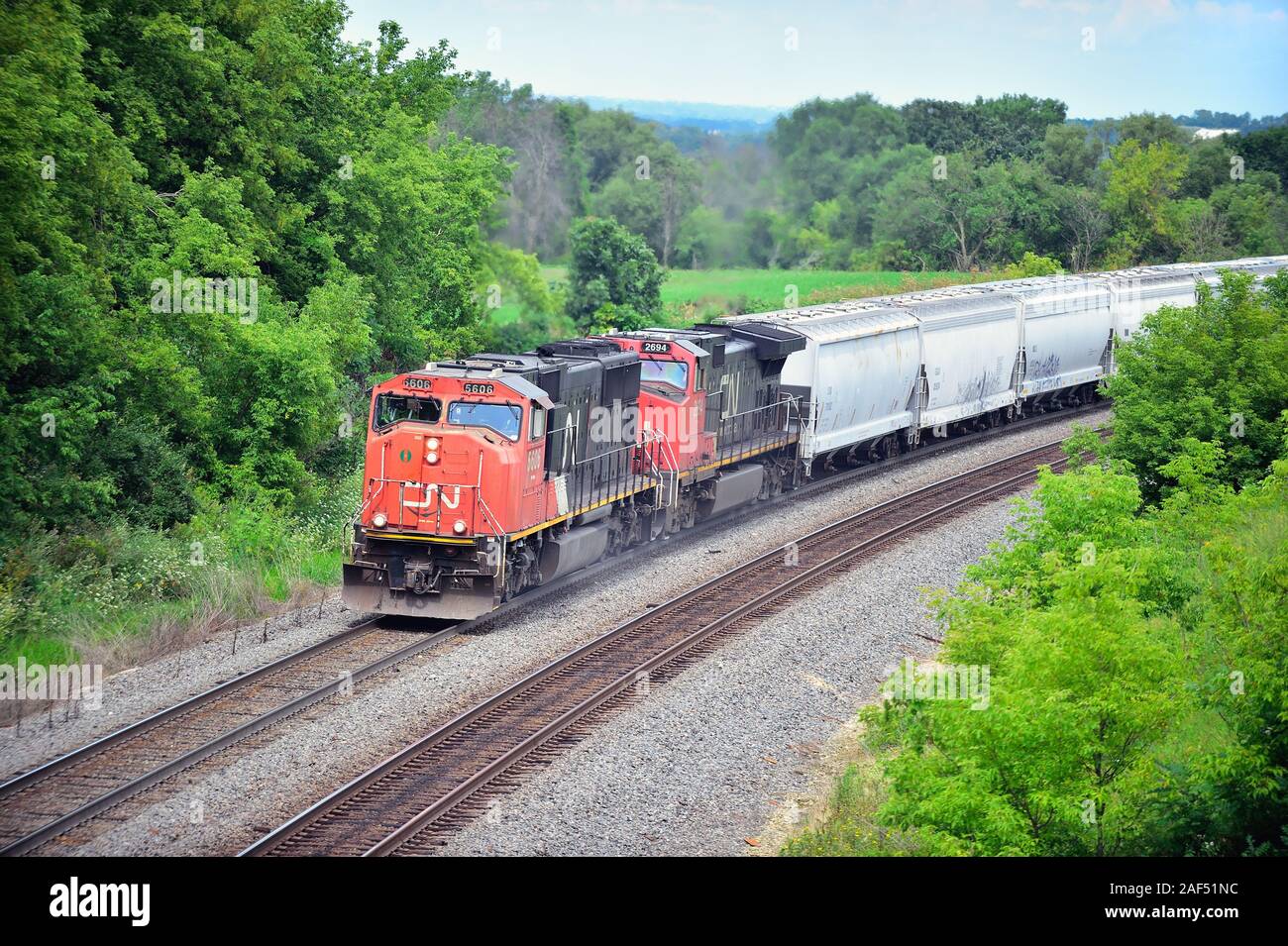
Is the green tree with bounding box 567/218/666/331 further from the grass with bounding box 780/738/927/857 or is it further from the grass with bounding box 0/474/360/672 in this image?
the grass with bounding box 780/738/927/857

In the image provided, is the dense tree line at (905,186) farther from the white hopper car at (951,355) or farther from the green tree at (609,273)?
the white hopper car at (951,355)

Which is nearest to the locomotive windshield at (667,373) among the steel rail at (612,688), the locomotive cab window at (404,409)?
the steel rail at (612,688)

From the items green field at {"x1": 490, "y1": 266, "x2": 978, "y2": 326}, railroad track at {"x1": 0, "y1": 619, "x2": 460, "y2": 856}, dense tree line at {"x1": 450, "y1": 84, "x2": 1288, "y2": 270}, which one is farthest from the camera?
dense tree line at {"x1": 450, "y1": 84, "x2": 1288, "y2": 270}

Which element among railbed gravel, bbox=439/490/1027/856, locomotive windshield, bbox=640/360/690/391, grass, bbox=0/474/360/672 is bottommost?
railbed gravel, bbox=439/490/1027/856

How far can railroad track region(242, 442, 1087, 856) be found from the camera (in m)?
12.5

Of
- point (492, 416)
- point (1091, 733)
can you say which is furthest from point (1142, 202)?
point (1091, 733)

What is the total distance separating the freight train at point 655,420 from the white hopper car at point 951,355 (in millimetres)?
63

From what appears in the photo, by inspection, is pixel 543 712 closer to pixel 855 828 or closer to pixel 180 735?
pixel 180 735

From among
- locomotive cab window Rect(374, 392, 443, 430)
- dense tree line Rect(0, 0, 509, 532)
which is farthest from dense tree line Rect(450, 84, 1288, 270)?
locomotive cab window Rect(374, 392, 443, 430)

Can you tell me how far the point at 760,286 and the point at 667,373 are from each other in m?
52.8

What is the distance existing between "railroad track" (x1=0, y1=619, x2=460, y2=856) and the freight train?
4.83 feet

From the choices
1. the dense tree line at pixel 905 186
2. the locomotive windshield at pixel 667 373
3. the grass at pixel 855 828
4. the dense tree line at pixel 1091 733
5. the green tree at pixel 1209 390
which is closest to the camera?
the dense tree line at pixel 1091 733

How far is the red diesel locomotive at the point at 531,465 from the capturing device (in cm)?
1906

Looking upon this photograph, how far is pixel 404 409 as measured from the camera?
19.7 metres
